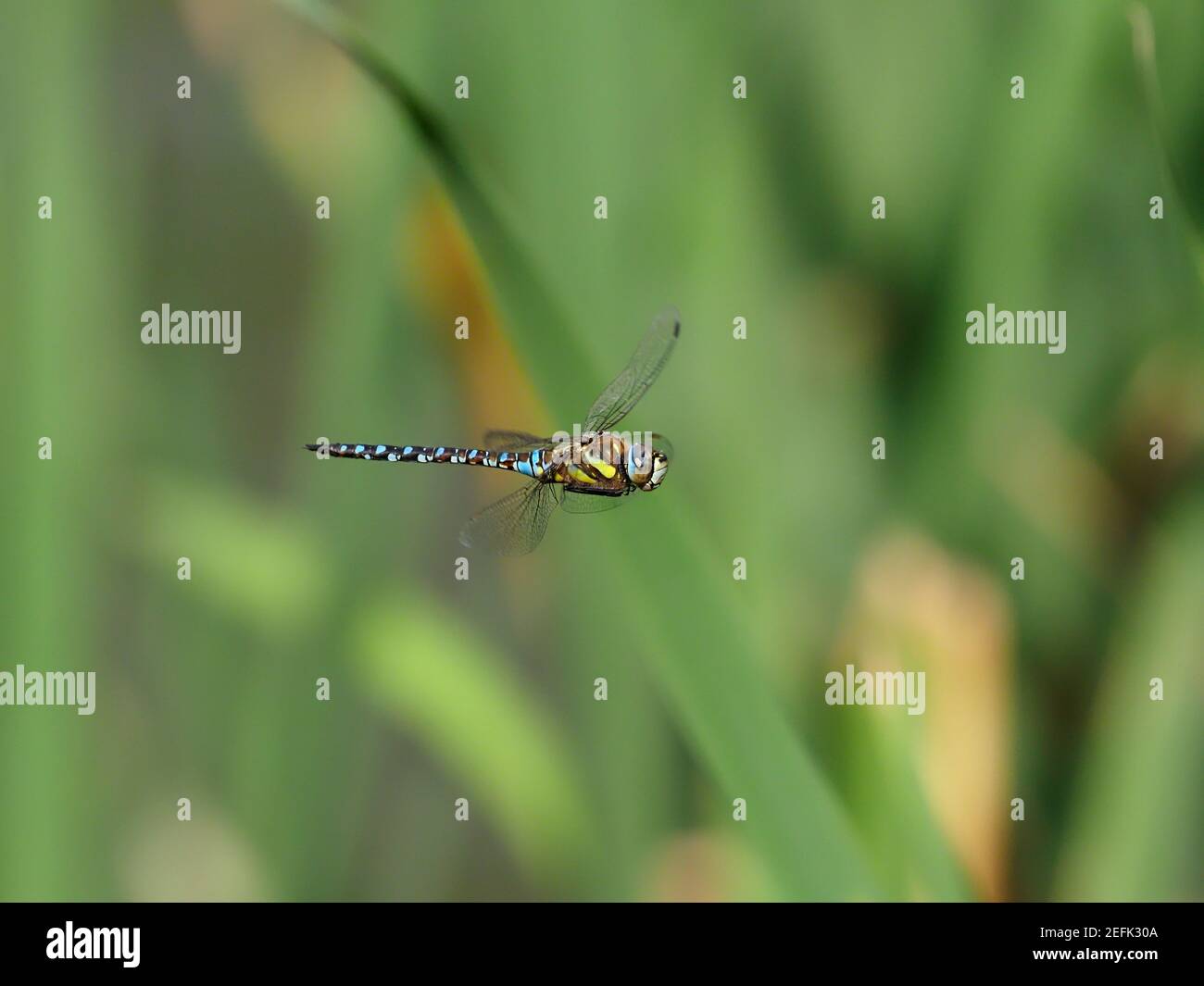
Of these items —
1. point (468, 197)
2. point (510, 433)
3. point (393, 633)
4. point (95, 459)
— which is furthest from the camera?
point (95, 459)

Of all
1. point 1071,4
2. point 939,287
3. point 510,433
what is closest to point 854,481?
point 939,287

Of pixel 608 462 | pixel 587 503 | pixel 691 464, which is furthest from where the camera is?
Result: pixel 691 464

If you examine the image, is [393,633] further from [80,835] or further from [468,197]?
[468,197]

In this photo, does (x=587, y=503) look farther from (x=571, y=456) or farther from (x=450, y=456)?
(x=450, y=456)

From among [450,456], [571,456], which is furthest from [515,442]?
[450,456]

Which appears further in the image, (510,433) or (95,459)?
(95,459)

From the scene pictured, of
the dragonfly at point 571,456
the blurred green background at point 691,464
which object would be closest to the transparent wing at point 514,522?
the dragonfly at point 571,456

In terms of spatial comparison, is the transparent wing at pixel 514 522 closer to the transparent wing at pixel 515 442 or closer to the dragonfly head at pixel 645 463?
the transparent wing at pixel 515 442
